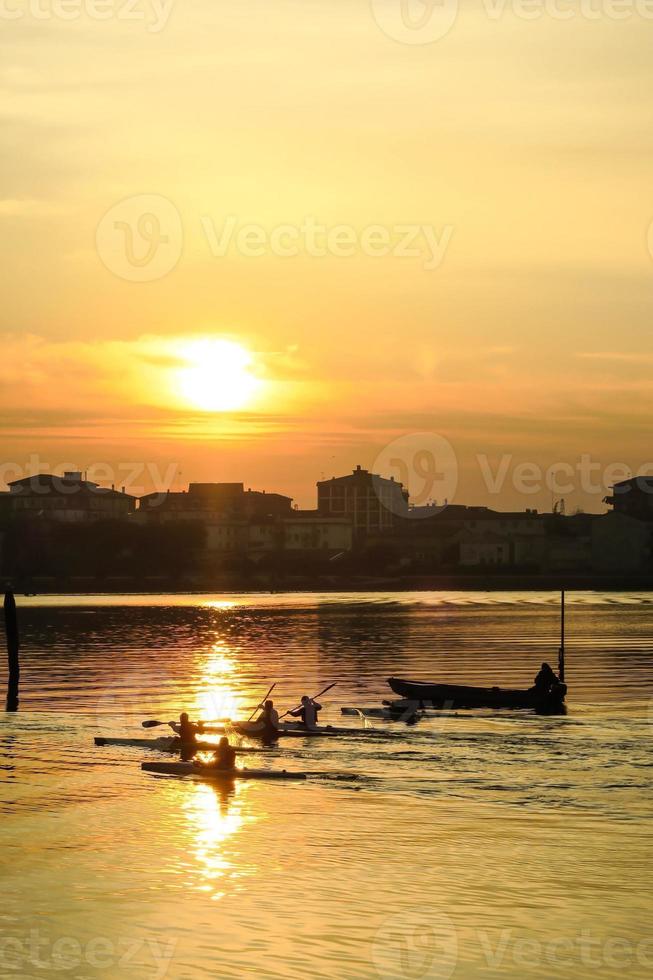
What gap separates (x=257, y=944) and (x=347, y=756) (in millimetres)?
19237

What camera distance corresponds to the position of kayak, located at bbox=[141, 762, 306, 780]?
3875 centimetres

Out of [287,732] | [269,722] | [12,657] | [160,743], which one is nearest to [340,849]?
[160,743]

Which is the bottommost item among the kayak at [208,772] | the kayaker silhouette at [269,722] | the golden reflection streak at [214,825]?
the golden reflection streak at [214,825]

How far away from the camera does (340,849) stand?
29766 mm

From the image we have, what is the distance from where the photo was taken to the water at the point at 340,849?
22.8 meters

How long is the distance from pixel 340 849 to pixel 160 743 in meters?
15.3

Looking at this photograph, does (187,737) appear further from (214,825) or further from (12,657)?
(12,657)

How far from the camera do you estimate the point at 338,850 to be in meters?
29.7

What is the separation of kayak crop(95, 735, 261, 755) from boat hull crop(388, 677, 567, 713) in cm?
1309

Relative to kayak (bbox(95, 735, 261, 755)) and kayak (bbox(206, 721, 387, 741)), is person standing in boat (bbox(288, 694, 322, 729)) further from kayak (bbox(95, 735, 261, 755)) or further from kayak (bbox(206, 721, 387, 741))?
kayak (bbox(95, 735, 261, 755))

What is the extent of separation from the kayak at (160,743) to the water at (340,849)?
25.9 inches

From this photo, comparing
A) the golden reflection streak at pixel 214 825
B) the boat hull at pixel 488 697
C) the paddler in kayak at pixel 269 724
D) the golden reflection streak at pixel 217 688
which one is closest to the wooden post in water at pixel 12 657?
the golden reflection streak at pixel 217 688

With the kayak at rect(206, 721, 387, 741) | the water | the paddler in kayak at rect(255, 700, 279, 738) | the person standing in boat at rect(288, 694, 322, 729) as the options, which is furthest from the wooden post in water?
the person standing in boat at rect(288, 694, 322, 729)

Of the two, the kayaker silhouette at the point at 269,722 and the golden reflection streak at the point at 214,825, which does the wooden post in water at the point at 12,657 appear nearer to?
the kayaker silhouette at the point at 269,722
